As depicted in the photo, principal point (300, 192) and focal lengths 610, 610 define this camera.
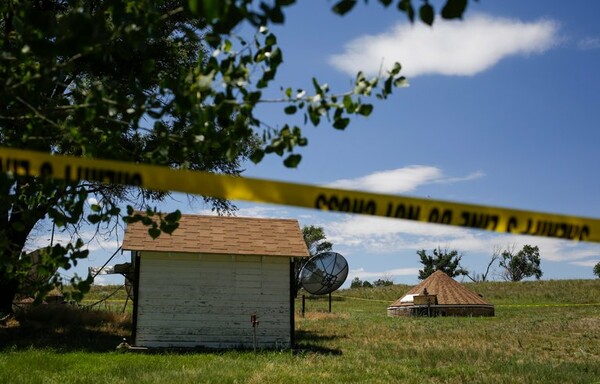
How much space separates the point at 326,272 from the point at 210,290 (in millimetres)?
12780

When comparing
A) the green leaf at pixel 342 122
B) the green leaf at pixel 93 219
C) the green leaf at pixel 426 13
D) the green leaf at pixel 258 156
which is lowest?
the green leaf at pixel 93 219

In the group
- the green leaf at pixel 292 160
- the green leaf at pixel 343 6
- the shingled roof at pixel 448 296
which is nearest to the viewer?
the green leaf at pixel 343 6

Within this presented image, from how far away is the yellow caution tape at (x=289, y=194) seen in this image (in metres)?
3.50

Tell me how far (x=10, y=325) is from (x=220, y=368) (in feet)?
36.7

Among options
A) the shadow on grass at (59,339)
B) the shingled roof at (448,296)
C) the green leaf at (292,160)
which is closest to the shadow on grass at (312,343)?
the shadow on grass at (59,339)

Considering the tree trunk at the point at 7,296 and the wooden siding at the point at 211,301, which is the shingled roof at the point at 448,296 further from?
the tree trunk at the point at 7,296

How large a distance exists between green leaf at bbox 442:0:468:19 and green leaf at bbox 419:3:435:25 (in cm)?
6

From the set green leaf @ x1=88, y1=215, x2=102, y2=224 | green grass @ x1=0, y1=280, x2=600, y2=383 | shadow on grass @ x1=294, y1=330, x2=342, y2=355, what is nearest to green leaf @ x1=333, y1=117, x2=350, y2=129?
green leaf @ x1=88, y1=215, x2=102, y2=224

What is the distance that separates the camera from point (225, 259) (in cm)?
2092

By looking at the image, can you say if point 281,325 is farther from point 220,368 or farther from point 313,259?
point 313,259

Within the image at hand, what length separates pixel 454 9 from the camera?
290 cm

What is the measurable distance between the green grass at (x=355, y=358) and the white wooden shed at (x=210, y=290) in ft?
4.43

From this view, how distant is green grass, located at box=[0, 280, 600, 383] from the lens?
39.6 ft

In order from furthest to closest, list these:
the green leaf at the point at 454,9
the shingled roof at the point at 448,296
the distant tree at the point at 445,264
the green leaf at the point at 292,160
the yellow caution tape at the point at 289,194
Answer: the distant tree at the point at 445,264 → the shingled roof at the point at 448,296 → the green leaf at the point at 292,160 → the yellow caution tape at the point at 289,194 → the green leaf at the point at 454,9
